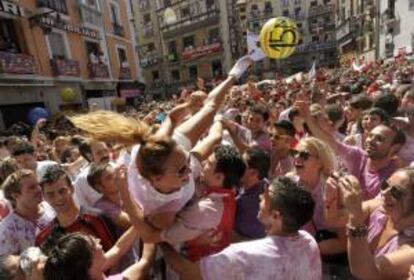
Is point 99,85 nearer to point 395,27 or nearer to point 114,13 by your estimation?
point 114,13

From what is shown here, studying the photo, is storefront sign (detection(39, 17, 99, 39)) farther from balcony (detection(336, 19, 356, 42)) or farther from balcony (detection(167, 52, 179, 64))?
balcony (detection(336, 19, 356, 42))

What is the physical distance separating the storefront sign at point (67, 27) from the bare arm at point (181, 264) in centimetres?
1627

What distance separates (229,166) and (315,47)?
45.1 metres

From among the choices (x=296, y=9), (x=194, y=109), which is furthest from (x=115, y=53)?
(x=296, y=9)

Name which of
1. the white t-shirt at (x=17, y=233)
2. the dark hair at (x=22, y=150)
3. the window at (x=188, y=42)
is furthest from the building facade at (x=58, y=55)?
the window at (x=188, y=42)

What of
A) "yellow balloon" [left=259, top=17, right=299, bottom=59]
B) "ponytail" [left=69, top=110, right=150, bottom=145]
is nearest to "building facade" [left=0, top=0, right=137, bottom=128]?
"yellow balloon" [left=259, top=17, right=299, bottom=59]

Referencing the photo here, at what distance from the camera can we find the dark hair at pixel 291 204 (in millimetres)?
1846

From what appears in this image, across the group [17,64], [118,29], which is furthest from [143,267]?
[118,29]

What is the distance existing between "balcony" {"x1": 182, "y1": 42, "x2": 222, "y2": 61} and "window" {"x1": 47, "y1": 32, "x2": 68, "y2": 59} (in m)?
19.5

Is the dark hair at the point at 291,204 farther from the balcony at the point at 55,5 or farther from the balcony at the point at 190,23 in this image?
the balcony at the point at 190,23

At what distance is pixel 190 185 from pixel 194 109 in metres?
1.16

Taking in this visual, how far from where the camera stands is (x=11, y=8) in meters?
14.4

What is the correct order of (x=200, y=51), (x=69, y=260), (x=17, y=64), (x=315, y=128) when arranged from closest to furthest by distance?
(x=69, y=260) → (x=315, y=128) → (x=17, y=64) → (x=200, y=51)

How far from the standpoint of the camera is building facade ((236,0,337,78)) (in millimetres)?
44469
